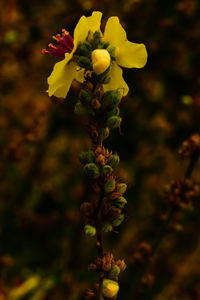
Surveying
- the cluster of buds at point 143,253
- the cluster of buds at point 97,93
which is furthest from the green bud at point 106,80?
the cluster of buds at point 143,253

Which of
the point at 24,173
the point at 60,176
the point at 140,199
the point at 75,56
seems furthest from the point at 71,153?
the point at 75,56

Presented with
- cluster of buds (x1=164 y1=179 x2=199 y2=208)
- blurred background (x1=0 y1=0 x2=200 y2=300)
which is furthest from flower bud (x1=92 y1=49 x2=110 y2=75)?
blurred background (x1=0 y1=0 x2=200 y2=300)

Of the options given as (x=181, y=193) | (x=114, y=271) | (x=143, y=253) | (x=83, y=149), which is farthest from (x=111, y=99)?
(x=83, y=149)

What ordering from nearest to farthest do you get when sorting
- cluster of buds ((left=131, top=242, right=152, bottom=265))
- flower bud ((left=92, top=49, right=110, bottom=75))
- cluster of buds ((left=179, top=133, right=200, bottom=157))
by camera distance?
flower bud ((left=92, top=49, right=110, bottom=75))
cluster of buds ((left=179, top=133, right=200, bottom=157))
cluster of buds ((left=131, top=242, right=152, bottom=265))

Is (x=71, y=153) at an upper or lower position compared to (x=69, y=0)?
lower

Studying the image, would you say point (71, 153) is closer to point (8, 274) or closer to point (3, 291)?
point (8, 274)

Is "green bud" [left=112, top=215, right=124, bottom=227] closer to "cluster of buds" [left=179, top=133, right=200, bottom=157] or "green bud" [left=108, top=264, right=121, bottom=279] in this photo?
"green bud" [left=108, top=264, right=121, bottom=279]

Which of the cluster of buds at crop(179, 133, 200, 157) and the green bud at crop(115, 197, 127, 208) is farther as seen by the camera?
the cluster of buds at crop(179, 133, 200, 157)
